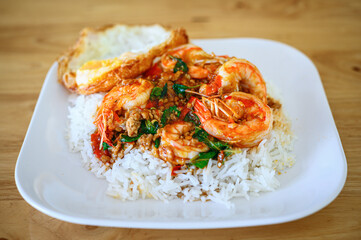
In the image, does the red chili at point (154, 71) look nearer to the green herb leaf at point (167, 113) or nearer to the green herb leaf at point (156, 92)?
the green herb leaf at point (156, 92)

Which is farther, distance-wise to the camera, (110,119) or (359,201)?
(110,119)

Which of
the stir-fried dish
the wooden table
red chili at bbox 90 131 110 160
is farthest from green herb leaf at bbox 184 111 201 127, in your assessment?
the wooden table

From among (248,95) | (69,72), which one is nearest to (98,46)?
(69,72)

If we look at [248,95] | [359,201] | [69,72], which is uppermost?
[248,95]

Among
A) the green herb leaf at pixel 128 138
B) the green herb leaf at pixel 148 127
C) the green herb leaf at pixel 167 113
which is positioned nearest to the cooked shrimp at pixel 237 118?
the green herb leaf at pixel 167 113

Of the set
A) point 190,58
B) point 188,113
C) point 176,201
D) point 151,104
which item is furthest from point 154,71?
point 176,201

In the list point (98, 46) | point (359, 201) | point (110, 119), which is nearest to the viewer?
point (359, 201)

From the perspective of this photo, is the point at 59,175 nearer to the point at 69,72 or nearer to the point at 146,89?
the point at 146,89
